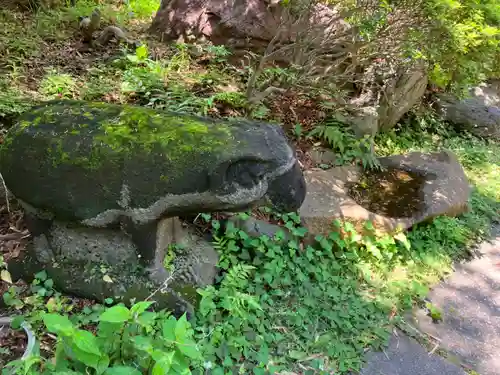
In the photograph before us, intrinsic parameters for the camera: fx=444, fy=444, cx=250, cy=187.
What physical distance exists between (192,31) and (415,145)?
4.00 m

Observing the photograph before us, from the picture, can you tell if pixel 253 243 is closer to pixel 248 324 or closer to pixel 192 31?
pixel 248 324

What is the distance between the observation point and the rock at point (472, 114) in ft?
27.7

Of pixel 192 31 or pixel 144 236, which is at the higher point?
pixel 192 31

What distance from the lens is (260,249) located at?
3967 millimetres

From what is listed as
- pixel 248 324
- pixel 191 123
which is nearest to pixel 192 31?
pixel 191 123

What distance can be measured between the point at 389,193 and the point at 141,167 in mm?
3585

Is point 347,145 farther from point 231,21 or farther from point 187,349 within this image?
point 187,349

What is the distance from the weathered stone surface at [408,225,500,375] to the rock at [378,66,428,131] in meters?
2.51

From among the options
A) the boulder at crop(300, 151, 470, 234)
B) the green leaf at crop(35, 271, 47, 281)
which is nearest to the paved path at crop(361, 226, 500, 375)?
the boulder at crop(300, 151, 470, 234)

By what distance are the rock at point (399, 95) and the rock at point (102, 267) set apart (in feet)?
15.4

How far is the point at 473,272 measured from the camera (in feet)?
16.7

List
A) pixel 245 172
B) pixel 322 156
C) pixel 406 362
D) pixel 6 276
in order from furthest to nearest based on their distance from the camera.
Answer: pixel 322 156, pixel 406 362, pixel 6 276, pixel 245 172

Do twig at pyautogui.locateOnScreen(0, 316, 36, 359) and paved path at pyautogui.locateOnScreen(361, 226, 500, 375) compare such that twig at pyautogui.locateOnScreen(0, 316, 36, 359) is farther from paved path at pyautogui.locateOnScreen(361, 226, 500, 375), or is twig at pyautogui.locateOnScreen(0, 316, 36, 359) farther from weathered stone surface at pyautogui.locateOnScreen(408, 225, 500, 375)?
weathered stone surface at pyautogui.locateOnScreen(408, 225, 500, 375)

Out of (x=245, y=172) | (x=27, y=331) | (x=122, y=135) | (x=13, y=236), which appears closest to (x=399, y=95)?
(x=245, y=172)
